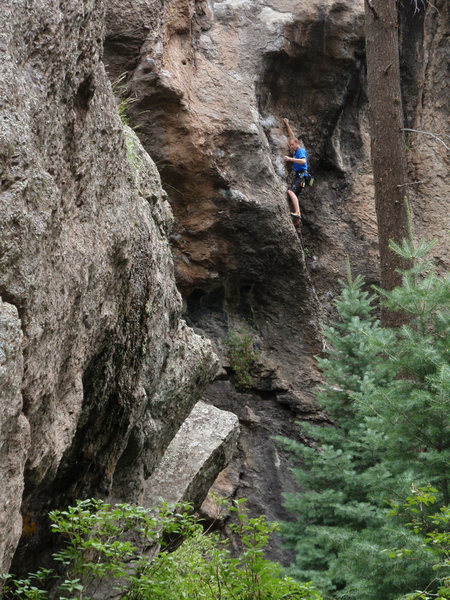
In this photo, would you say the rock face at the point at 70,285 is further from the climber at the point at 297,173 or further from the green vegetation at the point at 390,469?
the climber at the point at 297,173

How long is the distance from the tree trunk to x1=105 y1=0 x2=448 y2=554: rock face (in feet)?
6.70

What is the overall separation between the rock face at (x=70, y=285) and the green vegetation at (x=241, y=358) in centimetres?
610

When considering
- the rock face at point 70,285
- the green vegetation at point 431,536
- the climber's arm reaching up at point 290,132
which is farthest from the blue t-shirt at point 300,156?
the green vegetation at point 431,536

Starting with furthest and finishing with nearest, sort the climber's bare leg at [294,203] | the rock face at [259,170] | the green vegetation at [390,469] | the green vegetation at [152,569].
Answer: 1. the climber's bare leg at [294,203]
2. the rock face at [259,170]
3. the green vegetation at [390,469]
4. the green vegetation at [152,569]

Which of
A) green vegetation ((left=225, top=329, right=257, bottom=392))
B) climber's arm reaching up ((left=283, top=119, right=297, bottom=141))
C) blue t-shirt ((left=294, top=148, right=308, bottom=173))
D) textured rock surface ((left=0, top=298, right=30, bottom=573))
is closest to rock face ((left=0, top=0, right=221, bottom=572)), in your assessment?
textured rock surface ((left=0, top=298, right=30, bottom=573))

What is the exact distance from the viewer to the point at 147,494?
20.6 feet

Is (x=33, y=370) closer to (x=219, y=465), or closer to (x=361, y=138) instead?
(x=219, y=465)

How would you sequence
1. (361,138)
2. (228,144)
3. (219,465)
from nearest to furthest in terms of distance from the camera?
(219,465)
(228,144)
(361,138)

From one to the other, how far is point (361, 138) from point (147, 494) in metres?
10.5

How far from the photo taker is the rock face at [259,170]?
10828 millimetres

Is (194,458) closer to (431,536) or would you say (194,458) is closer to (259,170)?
(431,536)

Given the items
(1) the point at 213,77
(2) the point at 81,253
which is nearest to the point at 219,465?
(2) the point at 81,253

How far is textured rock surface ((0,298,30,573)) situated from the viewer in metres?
2.71

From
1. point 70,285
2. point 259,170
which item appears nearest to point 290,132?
point 259,170
